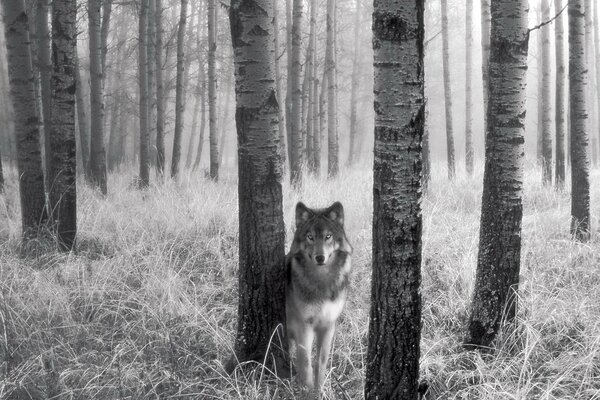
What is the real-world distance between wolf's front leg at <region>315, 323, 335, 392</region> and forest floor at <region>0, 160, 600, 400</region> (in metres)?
0.08

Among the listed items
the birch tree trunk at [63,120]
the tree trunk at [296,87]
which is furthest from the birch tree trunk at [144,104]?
the birch tree trunk at [63,120]

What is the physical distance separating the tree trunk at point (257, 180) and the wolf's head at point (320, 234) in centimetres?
19

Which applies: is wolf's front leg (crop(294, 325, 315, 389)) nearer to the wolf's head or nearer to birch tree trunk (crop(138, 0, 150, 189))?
the wolf's head

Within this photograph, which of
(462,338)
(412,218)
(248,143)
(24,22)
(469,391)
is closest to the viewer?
(412,218)

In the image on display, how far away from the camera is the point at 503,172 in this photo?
4004mm

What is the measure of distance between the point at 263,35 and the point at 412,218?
6.02 ft

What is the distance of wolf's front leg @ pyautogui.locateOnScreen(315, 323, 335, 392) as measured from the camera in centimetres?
394

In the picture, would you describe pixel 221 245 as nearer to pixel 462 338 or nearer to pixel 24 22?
pixel 462 338

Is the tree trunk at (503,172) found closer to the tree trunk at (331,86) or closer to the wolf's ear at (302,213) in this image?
the wolf's ear at (302,213)

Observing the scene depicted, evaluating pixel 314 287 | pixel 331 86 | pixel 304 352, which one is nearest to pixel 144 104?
pixel 331 86

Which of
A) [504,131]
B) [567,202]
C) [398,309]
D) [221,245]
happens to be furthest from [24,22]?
[567,202]

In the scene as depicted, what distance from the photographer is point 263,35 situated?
3699 mm

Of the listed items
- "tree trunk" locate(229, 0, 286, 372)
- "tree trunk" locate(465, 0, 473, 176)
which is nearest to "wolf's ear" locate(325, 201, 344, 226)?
"tree trunk" locate(229, 0, 286, 372)

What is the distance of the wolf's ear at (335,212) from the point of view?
4.09 m
